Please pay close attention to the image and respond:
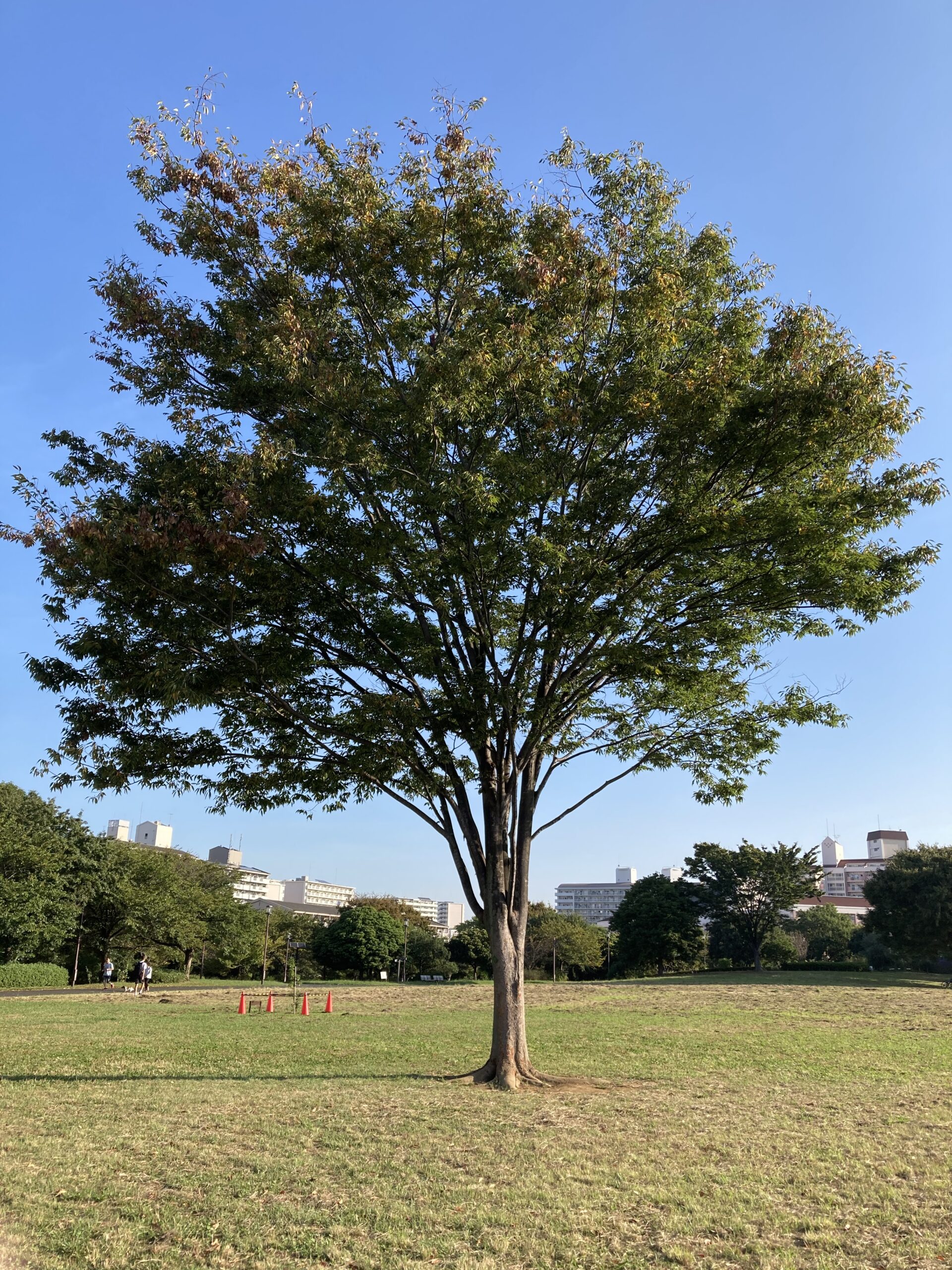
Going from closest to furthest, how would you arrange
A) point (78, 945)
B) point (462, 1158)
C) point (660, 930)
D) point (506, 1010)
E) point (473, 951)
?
point (462, 1158)
point (506, 1010)
point (78, 945)
point (660, 930)
point (473, 951)

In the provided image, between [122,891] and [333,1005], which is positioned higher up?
[122,891]

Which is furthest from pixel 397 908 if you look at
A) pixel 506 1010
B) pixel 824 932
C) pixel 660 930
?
pixel 506 1010

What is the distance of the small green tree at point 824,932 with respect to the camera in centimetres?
8038

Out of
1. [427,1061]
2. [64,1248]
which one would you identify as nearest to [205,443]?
[64,1248]

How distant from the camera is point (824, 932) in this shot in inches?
3211

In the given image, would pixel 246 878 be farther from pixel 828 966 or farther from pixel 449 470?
pixel 449 470

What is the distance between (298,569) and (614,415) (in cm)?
414

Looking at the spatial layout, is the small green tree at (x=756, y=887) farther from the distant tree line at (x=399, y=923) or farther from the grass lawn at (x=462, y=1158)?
the grass lawn at (x=462, y=1158)

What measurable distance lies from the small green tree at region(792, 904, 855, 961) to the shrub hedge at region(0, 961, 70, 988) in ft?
219

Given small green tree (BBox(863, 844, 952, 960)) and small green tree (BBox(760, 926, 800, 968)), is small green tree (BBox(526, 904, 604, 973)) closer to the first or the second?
small green tree (BBox(760, 926, 800, 968))

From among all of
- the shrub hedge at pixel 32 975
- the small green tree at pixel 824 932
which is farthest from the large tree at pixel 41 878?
the small green tree at pixel 824 932

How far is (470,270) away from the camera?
32.6 feet

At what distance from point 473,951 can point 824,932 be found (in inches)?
1420

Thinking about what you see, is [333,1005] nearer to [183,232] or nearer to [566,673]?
[566,673]
